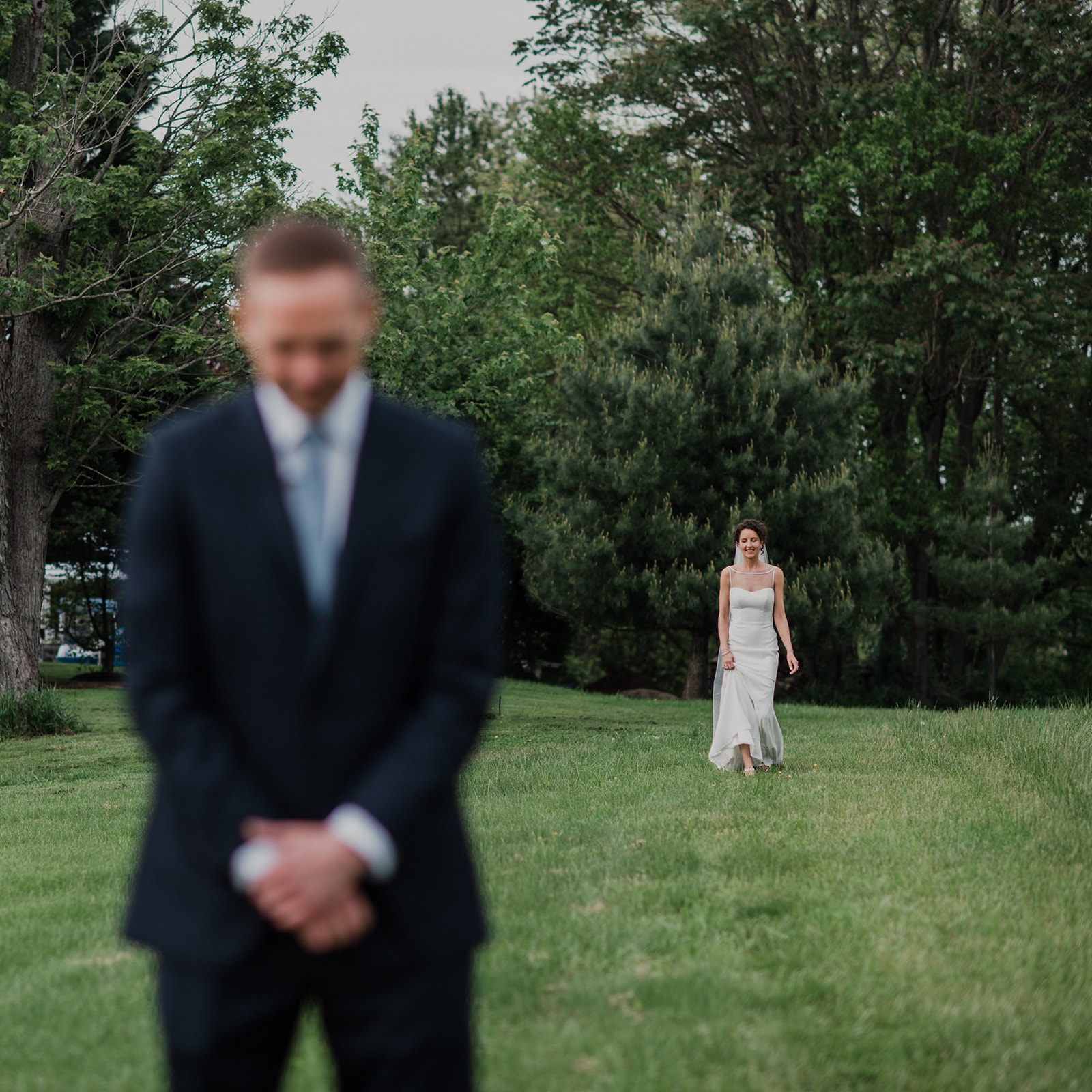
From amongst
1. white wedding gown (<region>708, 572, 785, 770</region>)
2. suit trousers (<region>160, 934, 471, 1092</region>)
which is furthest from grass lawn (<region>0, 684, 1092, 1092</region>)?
suit trousers (<region>160, 934, 471, 1092</region>)

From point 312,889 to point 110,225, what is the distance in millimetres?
18724

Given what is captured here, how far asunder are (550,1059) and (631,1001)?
657 mm

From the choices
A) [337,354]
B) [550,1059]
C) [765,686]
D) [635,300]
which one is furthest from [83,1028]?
[635,300]

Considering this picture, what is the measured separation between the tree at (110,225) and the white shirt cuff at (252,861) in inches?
630

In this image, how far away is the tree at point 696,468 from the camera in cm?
2117

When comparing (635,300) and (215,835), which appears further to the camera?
(635,300)

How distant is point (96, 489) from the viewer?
28.8 meters

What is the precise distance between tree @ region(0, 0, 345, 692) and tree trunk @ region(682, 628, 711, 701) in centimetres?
1145

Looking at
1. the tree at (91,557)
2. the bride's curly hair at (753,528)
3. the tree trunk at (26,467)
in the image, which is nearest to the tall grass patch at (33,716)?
the tree trunk at (26,467)

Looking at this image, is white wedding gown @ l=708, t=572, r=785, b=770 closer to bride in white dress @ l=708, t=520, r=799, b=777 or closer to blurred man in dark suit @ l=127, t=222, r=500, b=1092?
bride in white dress @ l=708, t=520, r=799, b=777

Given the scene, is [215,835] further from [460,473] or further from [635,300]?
[635,300]

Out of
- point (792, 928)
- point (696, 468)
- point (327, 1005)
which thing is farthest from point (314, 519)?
point (696, 468)

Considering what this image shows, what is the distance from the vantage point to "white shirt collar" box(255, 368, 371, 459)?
2.11 metres

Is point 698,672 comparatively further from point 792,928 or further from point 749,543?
point 792,928
